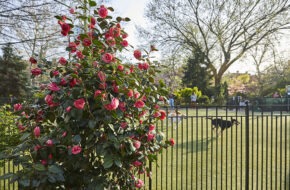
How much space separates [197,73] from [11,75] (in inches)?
711

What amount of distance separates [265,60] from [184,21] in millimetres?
11761

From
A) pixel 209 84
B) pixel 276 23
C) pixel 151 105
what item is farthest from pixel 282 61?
pixel 151 105

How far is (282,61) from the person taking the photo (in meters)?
30.5

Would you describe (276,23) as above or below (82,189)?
above

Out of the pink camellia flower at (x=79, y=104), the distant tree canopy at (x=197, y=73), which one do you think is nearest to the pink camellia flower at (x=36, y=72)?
the pink camellia flower at (x=79, y=104)

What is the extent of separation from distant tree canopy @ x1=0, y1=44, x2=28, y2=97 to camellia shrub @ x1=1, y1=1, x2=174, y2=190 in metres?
18.8

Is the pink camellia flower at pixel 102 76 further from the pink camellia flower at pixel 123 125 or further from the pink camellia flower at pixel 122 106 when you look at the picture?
the pink camellia flower at pixel 123 125

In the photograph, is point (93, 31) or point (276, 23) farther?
point (276, 23)

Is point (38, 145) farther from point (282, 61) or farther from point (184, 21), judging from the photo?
point (282, 61)

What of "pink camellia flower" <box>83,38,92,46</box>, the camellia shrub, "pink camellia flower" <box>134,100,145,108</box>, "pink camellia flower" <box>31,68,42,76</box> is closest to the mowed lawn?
the camellia shrub

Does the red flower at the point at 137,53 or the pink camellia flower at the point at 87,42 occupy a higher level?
the pink camellia flower at the point at 87,42

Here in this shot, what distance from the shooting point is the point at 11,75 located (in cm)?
2020

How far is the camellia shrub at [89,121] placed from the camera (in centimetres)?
247

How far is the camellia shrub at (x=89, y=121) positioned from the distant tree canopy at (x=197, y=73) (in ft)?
89.8
